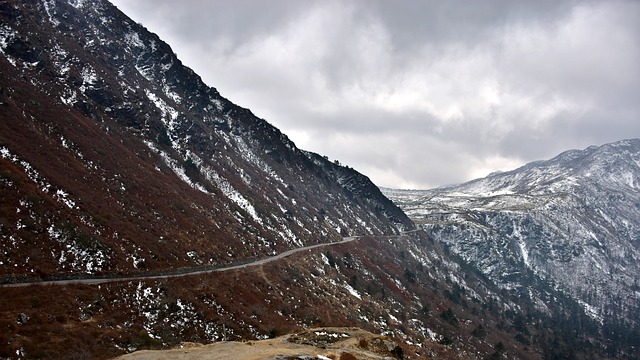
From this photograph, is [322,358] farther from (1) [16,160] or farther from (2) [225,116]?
(2) [225,116]

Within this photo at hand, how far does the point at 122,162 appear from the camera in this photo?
74.9m

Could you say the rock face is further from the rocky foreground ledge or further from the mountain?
the rocky foreground ledge

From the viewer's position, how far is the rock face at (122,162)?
4588cm

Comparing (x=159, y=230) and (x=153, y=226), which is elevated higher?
(x=153, y=226)

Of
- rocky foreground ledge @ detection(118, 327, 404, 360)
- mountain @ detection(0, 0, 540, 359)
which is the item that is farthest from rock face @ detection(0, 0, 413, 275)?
rocky foreground ledge @ detection(118, 327, 404, 360)

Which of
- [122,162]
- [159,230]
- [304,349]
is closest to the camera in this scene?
[304,349]

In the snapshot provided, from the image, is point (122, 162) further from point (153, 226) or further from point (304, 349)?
point (304, 349)

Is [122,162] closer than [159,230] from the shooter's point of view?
No

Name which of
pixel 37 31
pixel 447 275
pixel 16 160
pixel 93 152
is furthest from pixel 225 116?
pixel 447 275

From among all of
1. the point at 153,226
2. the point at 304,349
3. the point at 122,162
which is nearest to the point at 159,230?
the point at 153,226

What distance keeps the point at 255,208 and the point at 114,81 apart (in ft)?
167

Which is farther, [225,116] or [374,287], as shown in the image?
[225,116]

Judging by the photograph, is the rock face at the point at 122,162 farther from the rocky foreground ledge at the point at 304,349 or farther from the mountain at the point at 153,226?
the rocky foreground ledge at the point at 304,349

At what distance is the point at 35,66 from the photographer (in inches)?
3127
